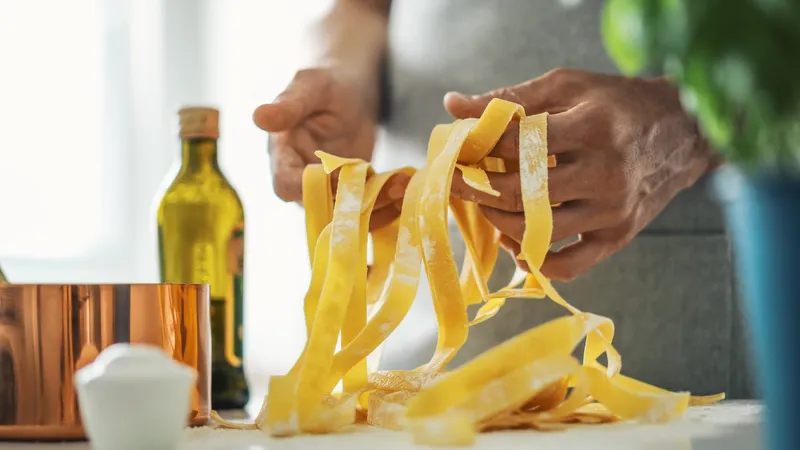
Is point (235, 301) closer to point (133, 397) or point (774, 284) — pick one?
point (133, 397)

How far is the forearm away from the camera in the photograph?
2.76ft

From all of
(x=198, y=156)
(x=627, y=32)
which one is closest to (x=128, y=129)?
(x=198, y=156)

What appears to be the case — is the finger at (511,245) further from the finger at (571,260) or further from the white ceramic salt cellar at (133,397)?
the white ceramic salt cellar at (133,397)

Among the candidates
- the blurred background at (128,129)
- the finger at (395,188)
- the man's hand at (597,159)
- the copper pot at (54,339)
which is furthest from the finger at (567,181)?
the blurred background at (128,129)

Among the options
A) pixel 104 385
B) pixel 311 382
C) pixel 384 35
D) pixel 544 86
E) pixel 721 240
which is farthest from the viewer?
pixel 384 35

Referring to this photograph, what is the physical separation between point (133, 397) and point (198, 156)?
0.41 meters

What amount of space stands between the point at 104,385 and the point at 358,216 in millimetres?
198

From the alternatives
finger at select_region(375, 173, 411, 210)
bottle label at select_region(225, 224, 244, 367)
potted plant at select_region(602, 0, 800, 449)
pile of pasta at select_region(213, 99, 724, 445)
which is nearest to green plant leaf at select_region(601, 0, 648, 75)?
potted plant at select_region(602, 0, 800, 449)

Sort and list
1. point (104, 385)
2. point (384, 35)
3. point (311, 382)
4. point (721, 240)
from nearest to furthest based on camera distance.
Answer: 1. point (104, 385)
2. point (311, 382)
3. point (721, 240)
4. point (384, 35)

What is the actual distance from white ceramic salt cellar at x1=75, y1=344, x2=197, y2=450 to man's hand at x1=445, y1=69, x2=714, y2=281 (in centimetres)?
24

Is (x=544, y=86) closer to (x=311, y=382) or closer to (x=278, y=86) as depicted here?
(x=311, y=382)

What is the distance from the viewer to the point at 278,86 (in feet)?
4.84

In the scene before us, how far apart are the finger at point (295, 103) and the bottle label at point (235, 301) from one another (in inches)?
4.8

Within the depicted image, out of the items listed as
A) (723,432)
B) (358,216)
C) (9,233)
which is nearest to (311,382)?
(358,216)
